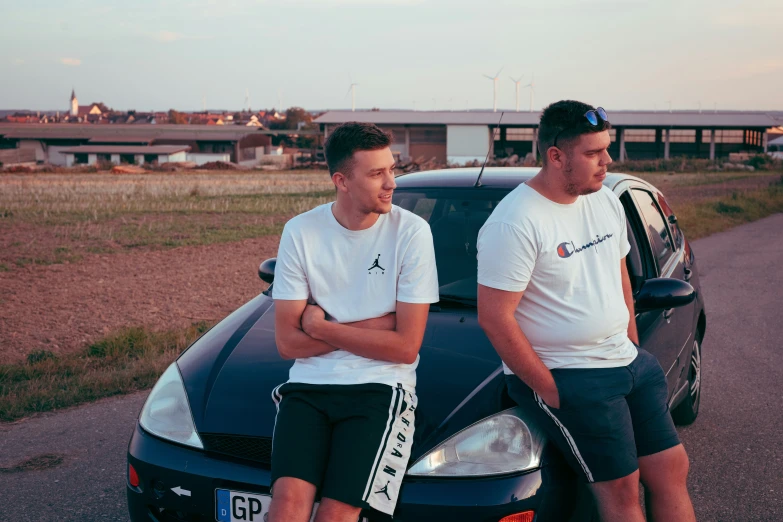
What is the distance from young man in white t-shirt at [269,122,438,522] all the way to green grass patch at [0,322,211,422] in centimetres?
330

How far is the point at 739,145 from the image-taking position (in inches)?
2995

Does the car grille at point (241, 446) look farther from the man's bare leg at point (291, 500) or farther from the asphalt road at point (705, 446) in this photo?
the asphalt road at point (705, 446)

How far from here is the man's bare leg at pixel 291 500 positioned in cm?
252

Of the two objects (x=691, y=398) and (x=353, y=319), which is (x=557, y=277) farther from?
(x=691, y=398)

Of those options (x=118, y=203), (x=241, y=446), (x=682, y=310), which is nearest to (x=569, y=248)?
(x=241, y=446)

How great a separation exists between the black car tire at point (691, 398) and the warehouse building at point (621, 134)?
67323 millimetres

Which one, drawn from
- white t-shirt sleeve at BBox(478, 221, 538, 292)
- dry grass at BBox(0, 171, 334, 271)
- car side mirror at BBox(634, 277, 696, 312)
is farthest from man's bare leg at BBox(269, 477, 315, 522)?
dry grass at BBox(0, 171, 334, 271)

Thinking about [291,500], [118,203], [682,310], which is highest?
[682,310]

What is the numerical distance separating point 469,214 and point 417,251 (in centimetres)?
140

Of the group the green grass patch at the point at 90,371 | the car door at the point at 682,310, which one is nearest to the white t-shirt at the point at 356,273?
the car door at the point at 682,310

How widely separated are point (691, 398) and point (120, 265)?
31.6ft

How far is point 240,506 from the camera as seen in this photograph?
2791 mm

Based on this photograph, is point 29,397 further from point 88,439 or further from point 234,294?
point 234,294

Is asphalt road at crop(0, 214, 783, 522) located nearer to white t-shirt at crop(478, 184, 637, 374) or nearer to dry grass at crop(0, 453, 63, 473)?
dry grass at crop(0, 453, 63, 473)
